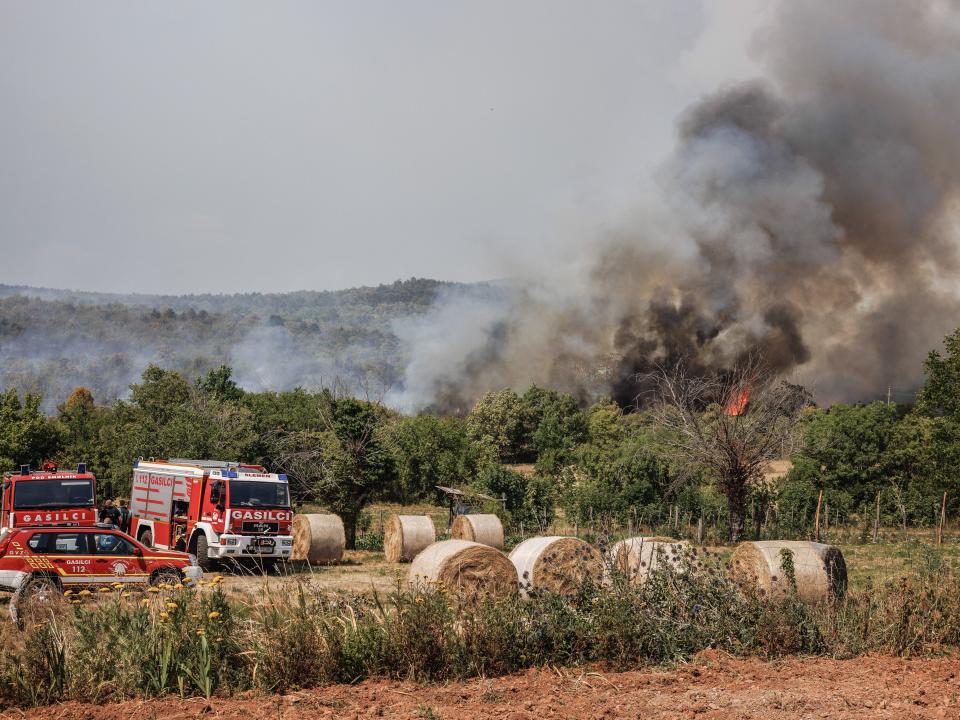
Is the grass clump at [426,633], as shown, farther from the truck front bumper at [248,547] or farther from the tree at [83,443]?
the tree at [83,443]

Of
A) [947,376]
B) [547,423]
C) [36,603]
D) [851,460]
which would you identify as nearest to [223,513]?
[36,603]

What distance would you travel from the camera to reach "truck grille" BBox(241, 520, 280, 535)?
74.6 ft

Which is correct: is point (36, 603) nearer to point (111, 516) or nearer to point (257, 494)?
point (257, 494)

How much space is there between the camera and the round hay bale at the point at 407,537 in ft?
89.1

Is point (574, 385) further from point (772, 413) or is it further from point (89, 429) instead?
point (772, 413)

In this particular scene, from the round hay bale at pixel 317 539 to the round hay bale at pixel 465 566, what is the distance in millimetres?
9346

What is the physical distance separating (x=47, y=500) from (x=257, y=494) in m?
5.42

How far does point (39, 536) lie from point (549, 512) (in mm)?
26915

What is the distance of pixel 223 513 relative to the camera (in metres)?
22.8

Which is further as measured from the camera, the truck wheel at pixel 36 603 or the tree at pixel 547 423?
the tree at pixel 547 423

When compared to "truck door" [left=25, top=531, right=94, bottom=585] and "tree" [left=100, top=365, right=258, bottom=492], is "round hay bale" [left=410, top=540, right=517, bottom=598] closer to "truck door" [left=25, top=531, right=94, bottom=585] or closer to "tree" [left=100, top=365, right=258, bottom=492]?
"truck door" [left=25, top=531, right=94, bottom=585]

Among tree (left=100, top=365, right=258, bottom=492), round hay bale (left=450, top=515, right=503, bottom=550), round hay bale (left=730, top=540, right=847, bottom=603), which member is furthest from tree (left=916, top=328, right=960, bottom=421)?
tree (left=100, top=365, right=258, bottom=492)

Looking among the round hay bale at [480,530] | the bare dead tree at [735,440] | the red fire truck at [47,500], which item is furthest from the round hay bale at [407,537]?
the bare dead tree at [735,440]

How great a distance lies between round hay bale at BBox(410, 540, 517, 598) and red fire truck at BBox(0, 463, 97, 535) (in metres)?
10.8
